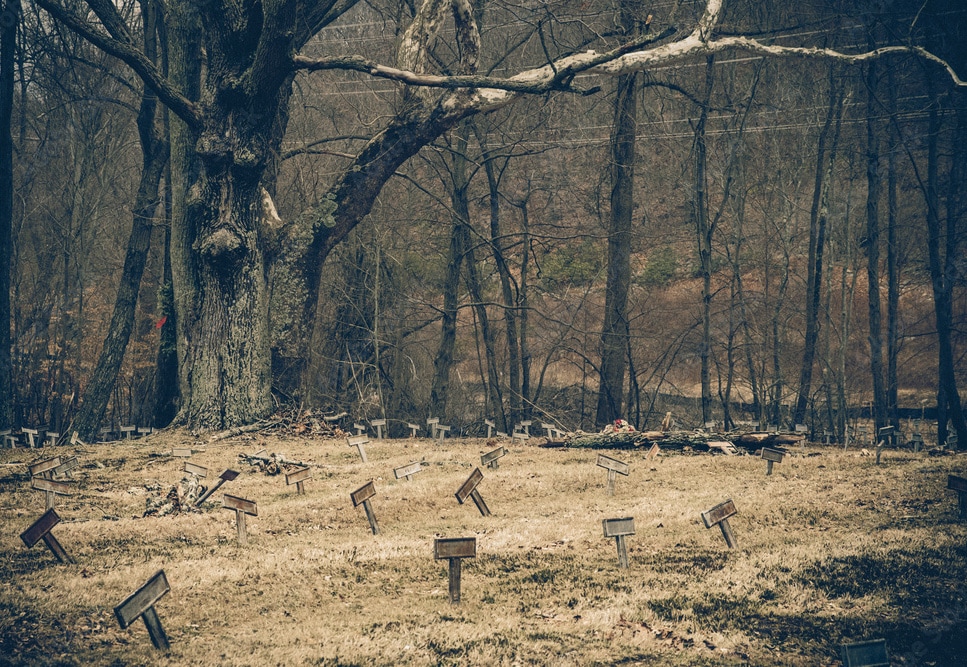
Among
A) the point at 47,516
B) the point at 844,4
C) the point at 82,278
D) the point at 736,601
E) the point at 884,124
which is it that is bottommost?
the point at 736,601

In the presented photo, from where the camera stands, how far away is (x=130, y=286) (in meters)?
17.1

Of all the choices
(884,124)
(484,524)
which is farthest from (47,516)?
(884,124)

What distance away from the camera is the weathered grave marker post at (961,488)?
7480mm

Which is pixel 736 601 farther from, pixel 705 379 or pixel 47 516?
pixel 705 379

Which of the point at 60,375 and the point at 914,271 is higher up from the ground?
the point at 914,271

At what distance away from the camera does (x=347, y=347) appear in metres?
20.6

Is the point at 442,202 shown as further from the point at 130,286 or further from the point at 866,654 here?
the point at 866,654

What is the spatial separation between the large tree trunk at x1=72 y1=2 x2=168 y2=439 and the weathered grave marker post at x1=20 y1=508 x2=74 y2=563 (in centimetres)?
1116

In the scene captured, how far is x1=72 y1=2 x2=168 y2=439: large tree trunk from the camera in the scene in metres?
16.9

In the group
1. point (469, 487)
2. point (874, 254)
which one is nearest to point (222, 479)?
point (469, 487)

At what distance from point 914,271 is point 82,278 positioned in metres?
27.6

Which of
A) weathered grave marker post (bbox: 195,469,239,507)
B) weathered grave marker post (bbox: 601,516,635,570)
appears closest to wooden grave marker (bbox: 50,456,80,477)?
weathered grave marker post (bbox: 195,469,239,507)

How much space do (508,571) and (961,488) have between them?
4391 mm

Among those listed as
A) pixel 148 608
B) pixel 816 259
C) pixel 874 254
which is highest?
pixel 874 254
